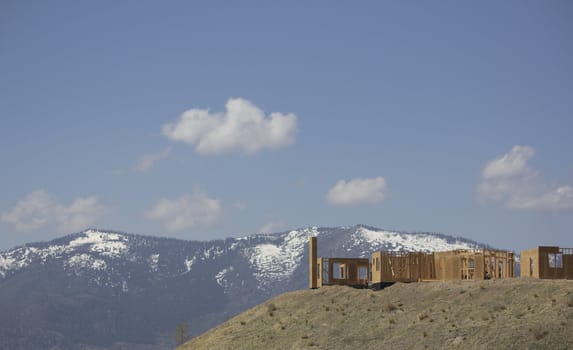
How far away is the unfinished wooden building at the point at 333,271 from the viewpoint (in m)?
91.0

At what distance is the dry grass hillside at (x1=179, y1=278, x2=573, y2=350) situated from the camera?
203 feet

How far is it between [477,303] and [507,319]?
546 centimetres

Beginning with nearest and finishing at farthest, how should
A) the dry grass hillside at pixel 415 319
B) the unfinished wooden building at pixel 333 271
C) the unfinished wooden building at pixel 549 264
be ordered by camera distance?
the dry grass hillside at pixel 415 319 < the unfinished wooden building at pixel 549 264 < the unfinished wooden building at pixel 333 271

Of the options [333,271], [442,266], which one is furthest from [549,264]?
[333,271]

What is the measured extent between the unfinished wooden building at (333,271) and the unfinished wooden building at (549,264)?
18.3 m

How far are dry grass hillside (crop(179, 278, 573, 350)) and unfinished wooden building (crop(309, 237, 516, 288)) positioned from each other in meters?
4.47

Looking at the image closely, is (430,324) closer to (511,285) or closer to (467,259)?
(511,285)

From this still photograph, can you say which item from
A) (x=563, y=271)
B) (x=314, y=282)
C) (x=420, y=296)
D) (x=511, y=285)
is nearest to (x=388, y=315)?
(x=420, y=296)

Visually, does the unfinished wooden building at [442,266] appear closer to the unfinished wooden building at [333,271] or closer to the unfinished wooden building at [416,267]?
the unfinished wooden building at [416,267]

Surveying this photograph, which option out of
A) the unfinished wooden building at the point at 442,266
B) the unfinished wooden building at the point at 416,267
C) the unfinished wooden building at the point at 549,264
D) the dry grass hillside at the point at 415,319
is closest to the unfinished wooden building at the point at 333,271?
the unfinished wooden building at the point at 416,267

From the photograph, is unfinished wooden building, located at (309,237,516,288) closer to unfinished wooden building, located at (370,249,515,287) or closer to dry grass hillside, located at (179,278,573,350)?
unfinished wooden building, located at (370,249,515,287)

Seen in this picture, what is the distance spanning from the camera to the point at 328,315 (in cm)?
7719

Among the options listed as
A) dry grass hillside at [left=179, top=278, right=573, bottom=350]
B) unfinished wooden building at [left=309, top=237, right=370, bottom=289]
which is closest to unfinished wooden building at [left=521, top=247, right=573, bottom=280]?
dry grass hillside at [left=179, top=278, right=573, bottom=350]

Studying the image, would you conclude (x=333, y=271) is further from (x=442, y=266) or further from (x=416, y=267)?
(x=442, y=266)
